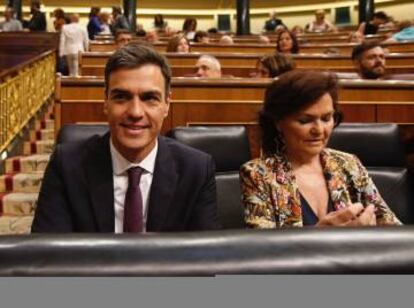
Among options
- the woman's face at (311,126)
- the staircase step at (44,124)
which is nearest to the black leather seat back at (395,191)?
the woman's face at (311,126)

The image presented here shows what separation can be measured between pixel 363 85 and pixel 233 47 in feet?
14.2

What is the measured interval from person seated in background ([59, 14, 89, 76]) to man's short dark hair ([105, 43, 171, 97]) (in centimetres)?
649

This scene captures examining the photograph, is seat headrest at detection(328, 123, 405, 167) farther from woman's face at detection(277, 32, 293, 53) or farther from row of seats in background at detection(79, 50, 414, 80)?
woman's face at detection(277, 32, 293, 53)

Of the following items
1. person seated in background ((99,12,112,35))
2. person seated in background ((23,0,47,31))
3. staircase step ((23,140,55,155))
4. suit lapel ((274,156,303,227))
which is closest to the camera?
suit lapel ((274,156,303,227))

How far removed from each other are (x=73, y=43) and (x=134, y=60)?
6675 mm

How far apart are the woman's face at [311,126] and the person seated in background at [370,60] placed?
2235 mm

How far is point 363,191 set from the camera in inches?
67.4

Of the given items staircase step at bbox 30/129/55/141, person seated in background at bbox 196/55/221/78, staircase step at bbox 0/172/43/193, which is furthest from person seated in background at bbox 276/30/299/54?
staircase step at bbox 0/172/43/193

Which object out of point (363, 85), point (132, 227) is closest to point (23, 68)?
point (363, 85)

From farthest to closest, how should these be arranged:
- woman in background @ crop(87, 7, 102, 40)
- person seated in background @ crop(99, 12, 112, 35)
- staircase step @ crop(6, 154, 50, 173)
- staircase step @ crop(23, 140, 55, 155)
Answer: person seated in background @ crop(99, 12, 112, 35) → woman in background @ crop(87, 7, 102, 40) → staircase step @ crop(23, 140, 55, 155) → staircase step @ crop(6, 154, 50, 173)

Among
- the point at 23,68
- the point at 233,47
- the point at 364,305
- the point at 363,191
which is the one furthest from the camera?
the point at 233,47

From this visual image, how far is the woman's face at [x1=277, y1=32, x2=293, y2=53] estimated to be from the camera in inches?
212

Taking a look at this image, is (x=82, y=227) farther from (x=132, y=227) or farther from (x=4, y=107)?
(x=4, y=107)

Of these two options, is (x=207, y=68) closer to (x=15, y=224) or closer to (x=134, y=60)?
(x=15, y=224)
